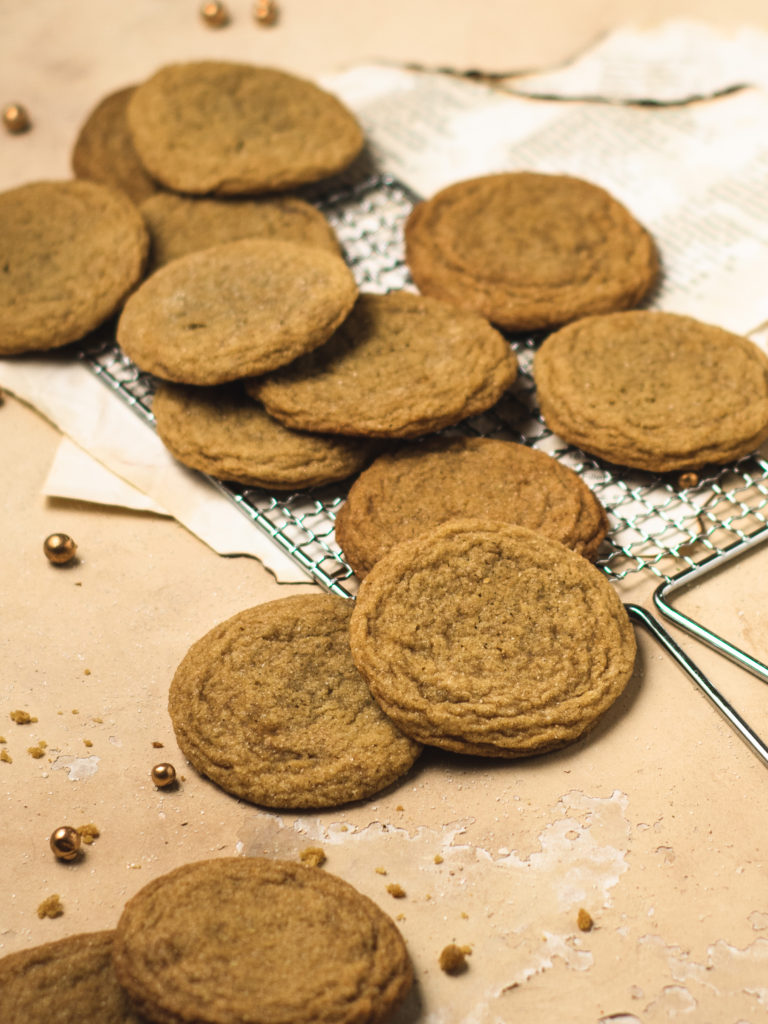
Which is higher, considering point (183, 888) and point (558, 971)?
point (183, 888)

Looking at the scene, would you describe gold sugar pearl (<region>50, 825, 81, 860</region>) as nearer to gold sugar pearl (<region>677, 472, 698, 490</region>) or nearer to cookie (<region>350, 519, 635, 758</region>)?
cookie (<region>350, 519, 635, 758</region>)

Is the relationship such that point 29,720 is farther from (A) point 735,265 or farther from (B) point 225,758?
(A) point 735,265

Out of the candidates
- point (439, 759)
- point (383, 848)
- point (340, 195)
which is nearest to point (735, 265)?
point (340, 195)

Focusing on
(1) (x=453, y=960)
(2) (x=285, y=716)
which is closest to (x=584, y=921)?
(1) (x=453, y=960)

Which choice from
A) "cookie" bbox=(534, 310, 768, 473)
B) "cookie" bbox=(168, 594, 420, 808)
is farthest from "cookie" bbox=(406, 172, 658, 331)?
"cookie" bbox=(168, 594, 420, 808)

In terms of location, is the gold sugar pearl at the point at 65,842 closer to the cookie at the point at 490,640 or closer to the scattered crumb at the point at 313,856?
the scattered crumb at the point at 313,856

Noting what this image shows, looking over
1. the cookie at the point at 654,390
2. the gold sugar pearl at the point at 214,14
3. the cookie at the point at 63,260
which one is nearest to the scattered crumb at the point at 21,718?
the cookie at the point at 63,260
